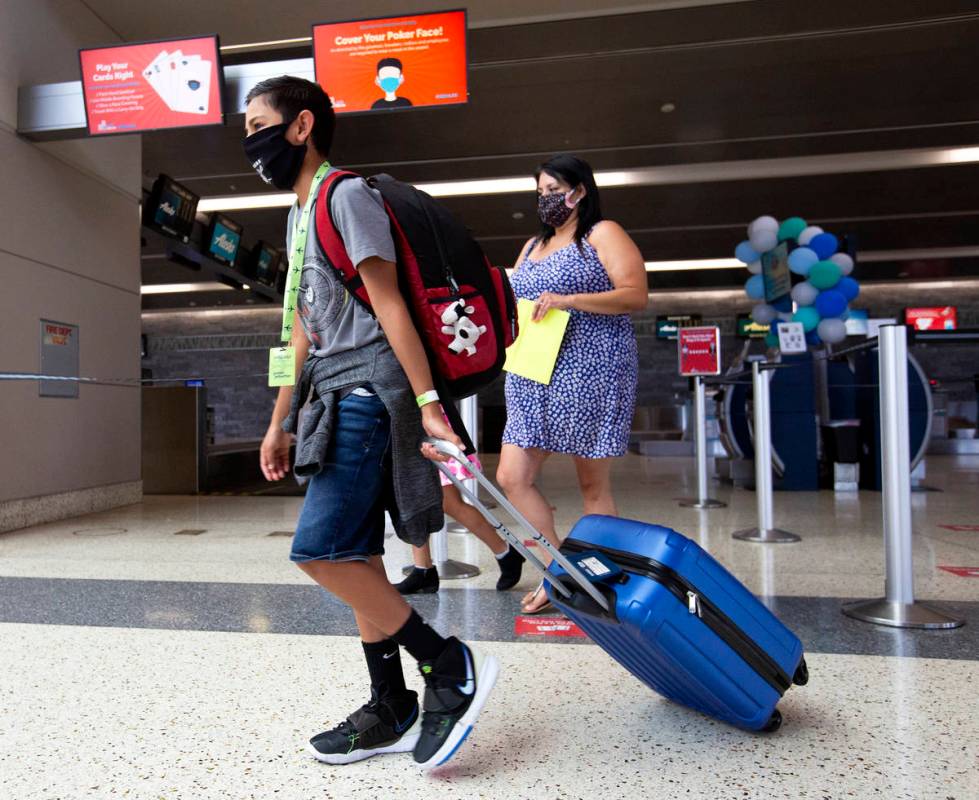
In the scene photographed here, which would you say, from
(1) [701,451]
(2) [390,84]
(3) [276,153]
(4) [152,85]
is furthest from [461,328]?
(1) [701,451]

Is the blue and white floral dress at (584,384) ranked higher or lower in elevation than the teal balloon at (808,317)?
lower

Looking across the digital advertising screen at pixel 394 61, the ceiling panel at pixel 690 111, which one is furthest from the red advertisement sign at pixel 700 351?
the ceiling panel at pixel 690 111

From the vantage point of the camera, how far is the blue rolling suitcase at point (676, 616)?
1.18 metres

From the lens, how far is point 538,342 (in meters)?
2.03

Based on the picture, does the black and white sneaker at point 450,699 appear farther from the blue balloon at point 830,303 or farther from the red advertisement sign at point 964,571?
the blue balloon at point 830,303

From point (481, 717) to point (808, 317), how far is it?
4.71m

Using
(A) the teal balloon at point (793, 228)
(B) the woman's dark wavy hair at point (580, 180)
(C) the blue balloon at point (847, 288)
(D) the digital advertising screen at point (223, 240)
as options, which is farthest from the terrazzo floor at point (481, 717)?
(D) the digital advertising screen at point (223, 240)

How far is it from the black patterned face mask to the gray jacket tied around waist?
3.27ft

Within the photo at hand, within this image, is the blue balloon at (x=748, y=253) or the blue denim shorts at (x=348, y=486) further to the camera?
the blue balloon at (x=748, y=253)

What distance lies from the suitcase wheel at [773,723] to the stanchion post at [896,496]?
0.88 meters

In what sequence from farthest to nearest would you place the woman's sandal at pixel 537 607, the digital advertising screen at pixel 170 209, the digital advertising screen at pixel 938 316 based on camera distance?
the digital advertising screen at pixel 938 316, the digital advertising screen at pixel 170 209, the woman's sandal at pixel 537 607

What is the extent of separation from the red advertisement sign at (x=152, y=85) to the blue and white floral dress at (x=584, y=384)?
299 cm

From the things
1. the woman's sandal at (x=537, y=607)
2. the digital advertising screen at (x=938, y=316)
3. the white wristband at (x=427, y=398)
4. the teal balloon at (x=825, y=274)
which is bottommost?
the woman's sandal at (x=537, y=607)

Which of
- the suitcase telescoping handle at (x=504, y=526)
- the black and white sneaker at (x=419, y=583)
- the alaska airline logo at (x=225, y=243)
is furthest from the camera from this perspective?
the alaska airline logo at (x=225, y=243)
